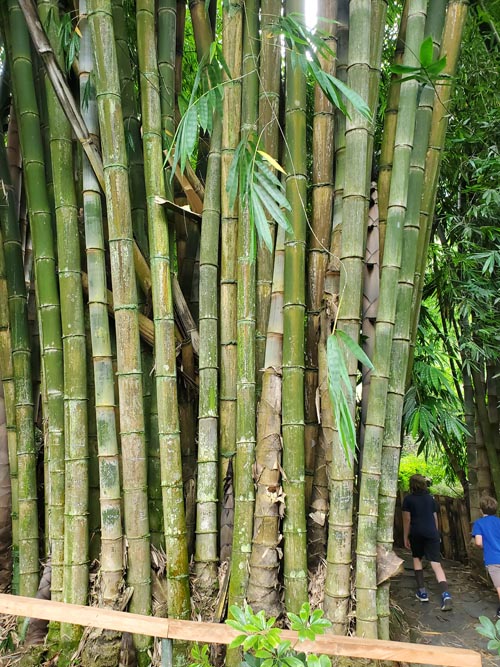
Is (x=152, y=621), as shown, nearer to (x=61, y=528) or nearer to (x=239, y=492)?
(x=239, y=492)

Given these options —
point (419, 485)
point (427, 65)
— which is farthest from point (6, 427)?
point (419, 485)

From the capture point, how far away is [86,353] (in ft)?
7.31

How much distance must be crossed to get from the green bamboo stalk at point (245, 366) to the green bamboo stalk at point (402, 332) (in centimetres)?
52

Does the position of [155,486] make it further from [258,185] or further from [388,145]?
[388,145]

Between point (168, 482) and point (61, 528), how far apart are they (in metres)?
0.52

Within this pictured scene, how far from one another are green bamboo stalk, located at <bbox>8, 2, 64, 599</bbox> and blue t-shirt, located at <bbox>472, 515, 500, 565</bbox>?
7.80 ft

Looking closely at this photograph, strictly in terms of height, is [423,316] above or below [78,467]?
above

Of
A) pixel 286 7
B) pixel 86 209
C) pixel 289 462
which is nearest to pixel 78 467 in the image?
pixel 289 462

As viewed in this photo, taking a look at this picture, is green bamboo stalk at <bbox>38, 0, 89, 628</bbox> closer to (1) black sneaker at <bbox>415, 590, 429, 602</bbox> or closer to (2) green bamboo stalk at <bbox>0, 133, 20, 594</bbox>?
(2) green bamboo stalk at <bbox>0, 133, 20, 594</bbox>

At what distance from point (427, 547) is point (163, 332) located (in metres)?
2.53

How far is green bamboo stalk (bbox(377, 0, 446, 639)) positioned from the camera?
2.02 metres

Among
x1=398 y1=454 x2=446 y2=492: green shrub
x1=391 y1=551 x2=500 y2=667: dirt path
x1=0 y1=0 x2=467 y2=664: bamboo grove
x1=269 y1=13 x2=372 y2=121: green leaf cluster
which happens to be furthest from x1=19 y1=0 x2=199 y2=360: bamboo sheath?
x1=398 y1=454 x2=446 y2=492: green shrub

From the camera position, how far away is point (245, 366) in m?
2.07

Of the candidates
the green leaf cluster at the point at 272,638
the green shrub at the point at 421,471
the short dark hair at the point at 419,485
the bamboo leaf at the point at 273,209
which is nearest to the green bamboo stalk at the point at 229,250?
the bamboo leaf at the point at 273,209
